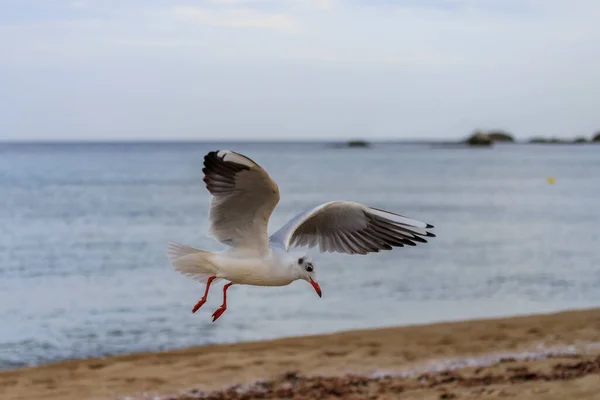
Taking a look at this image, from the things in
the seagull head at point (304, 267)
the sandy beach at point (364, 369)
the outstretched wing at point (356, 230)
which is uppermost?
the outstretched wing at point (356, 230)

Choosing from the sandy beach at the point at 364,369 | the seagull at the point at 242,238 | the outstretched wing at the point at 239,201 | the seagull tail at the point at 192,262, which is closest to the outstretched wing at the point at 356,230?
the seagull at the point at 242,238

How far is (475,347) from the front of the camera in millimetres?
13797

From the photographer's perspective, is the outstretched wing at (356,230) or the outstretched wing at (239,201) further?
the outstretched wing at (356,230)

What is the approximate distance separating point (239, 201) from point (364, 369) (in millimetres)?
6620

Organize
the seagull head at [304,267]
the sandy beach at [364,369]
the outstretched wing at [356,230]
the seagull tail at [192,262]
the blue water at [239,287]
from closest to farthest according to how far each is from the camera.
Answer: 1. the seagull head at [304,267]
2. the seagull tail at [192,262]
3. the outstretched wing at [356,230]
4. the sandy beach at [364,369]
5. the blue water at [239,287]

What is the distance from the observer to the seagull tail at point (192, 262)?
6.36 metres

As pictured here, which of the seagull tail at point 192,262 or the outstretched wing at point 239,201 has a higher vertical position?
the outstretched wing at point 239,201

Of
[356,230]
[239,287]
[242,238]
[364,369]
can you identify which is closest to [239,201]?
[242,238]

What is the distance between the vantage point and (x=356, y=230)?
7.63 m

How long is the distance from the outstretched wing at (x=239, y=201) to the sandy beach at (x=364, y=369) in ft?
14.7

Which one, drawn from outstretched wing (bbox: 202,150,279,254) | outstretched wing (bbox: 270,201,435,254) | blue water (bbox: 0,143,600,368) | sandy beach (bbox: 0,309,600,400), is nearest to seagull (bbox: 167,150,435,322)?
outstretched wing (bbox: 202,150,279,254)

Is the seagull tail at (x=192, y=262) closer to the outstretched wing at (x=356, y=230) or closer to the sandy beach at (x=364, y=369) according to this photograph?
the outstretched wing at (x=356, y=230)

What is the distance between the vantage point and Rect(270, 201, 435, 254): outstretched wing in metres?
7.37

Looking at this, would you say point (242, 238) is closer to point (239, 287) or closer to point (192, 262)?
point (192, 262)
